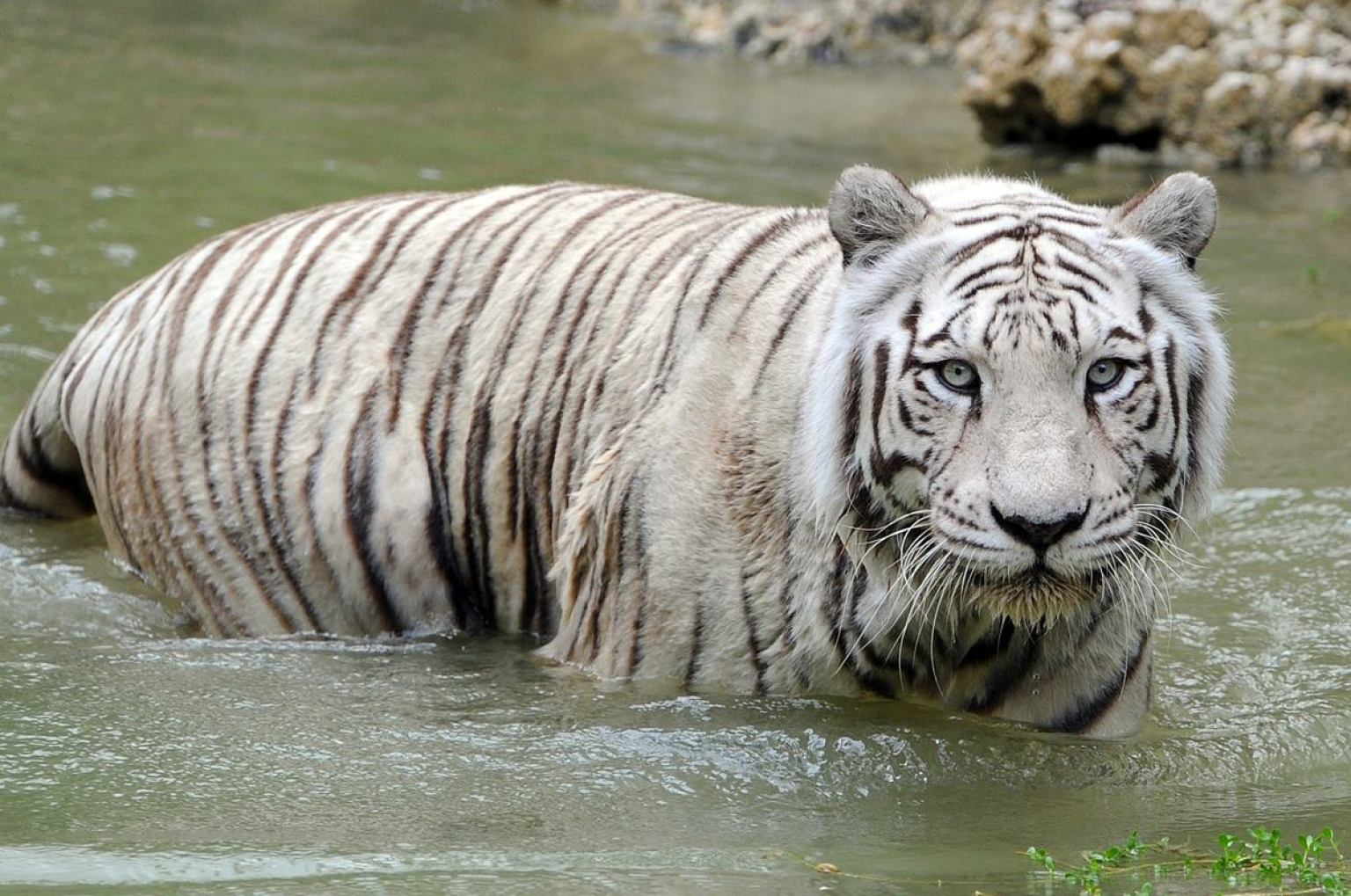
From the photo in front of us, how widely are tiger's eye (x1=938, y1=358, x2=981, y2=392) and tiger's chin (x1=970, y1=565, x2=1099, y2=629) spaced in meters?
0.29

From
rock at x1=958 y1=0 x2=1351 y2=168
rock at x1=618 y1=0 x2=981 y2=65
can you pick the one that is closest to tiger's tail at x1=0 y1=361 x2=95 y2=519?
rock at x1=958 y1=0 x2=1351 y2=168

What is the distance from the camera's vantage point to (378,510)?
3576mm

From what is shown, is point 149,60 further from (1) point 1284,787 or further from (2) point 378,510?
(1) point 1284,787

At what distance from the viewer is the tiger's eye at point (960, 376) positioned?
8.95 feet

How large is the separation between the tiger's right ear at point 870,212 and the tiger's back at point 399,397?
443 millimetres

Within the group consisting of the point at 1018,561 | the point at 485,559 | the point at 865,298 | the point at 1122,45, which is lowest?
the point at 485,559

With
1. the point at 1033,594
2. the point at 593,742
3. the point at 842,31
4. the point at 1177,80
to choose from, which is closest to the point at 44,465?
the point at 593,742

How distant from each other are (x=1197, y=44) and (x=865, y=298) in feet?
20.8

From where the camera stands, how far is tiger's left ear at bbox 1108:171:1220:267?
9.21 feet

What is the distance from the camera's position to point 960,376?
274cm

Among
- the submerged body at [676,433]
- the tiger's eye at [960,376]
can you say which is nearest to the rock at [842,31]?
the submerged body at [676,433]

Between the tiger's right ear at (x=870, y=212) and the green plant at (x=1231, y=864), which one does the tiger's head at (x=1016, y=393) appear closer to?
the tiger's right ear at (x=870, y=212)

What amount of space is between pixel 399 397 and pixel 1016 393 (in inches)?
54.9

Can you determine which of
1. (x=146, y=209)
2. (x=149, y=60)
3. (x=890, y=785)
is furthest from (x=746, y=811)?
(x=149, y=60)
